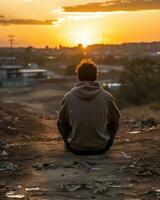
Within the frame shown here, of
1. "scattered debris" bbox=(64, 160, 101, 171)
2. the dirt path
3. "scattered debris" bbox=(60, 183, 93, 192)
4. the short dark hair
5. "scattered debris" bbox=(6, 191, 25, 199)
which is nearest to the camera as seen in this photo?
"scattered debris" bbox=(6, 191, 25, 199)

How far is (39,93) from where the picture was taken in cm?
6619

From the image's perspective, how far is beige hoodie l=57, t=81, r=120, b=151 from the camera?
9531 mm

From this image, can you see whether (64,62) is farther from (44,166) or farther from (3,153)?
(44,166)

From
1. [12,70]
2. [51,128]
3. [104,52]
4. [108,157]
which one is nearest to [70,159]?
[108,157]

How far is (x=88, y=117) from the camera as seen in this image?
9562 mm

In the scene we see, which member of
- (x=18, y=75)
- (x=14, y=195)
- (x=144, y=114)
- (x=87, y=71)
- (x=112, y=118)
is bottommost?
(x=18, y=75)

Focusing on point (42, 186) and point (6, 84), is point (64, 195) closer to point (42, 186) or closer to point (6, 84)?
point (42, 186)

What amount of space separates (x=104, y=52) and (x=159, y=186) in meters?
189

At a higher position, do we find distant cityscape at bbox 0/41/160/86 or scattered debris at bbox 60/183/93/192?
scattered debris at bbox 60/183/93/192

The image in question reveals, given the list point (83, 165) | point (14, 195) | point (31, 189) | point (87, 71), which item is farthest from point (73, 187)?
point (87, 71)

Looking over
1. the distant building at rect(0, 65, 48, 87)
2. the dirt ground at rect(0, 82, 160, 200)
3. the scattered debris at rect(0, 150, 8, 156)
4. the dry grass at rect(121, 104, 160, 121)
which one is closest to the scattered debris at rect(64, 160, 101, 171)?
the dirt ground at rect(0, 82, 160, 200)

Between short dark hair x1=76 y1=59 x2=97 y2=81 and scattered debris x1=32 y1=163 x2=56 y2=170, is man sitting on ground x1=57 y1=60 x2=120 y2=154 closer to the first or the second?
short dark hair x1=76 y1=59 x2=97 y2=81

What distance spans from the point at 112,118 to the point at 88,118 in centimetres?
43

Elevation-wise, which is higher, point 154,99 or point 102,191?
point 102,191
